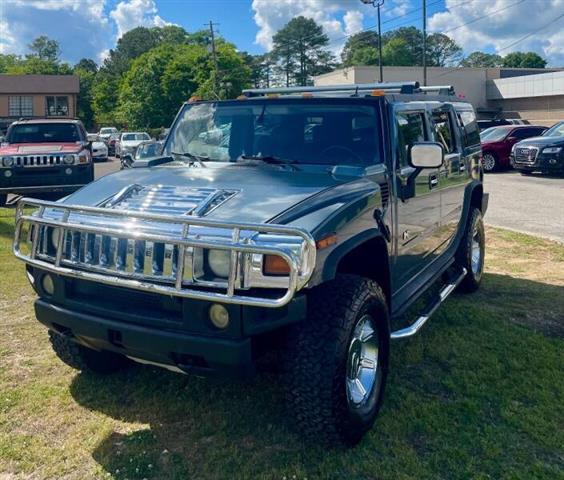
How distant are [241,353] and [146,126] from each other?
171 feet

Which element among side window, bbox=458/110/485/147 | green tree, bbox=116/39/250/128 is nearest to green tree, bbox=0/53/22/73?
green tree, bbox=116/39/250/128

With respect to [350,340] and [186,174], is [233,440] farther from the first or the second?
[186,174]

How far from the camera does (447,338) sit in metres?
4.86

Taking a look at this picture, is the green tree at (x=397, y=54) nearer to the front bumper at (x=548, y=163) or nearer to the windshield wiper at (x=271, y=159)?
the front bumper at (x=548, y=163)

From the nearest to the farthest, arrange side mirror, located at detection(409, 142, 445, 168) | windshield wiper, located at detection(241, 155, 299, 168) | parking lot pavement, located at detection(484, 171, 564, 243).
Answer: side mirror, located at detection(409, 142, 445, 168) → windshield wiper, located at detection(241, 155, 299, 168) → parking lot pavement, located at detection(484, 171, 564, 243)

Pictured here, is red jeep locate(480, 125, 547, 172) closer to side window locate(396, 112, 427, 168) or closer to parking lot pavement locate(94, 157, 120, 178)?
parking lot pavement locate(94, 157, 120, 178)

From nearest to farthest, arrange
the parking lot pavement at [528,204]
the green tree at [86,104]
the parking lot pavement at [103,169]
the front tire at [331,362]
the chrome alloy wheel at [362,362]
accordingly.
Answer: the front tire at [331,362] < the chrome alloy wheel at [362,362] < the parking lot pavement at [528,204] < the parking lot pavement at [103,169] < the green tree at [86,104]

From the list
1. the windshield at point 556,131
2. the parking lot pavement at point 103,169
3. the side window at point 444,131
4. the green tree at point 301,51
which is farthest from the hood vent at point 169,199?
the green tree at point 301,51

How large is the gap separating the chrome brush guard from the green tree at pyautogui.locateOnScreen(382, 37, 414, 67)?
88600 millimetres

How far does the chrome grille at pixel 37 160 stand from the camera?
11.3 m

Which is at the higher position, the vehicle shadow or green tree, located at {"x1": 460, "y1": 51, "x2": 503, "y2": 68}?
green tree, located at {"x1": 460, "y1": 51, "x2": 503, "y2": 68}

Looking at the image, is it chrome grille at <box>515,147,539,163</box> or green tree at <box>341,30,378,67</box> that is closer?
chrome grille at <box>515,147,539,163</box>

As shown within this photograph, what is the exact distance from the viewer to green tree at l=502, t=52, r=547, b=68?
95219 mm

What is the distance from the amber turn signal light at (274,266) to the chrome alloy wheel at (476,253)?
3974mm
